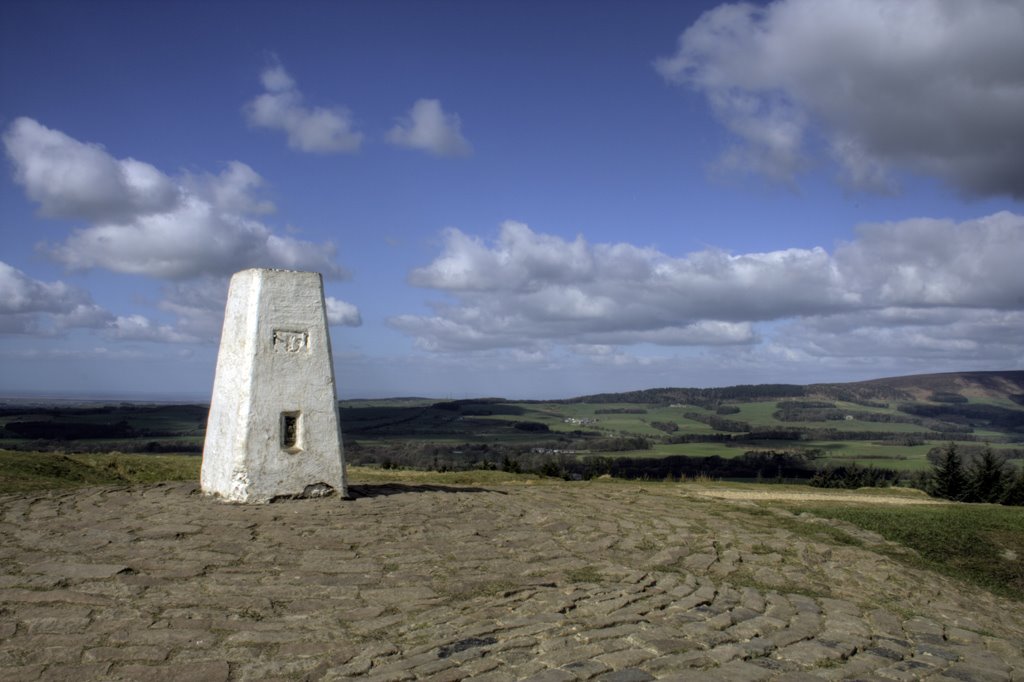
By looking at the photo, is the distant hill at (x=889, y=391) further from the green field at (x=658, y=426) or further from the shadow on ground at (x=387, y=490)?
the shadow on ground at (x=387, y=490)

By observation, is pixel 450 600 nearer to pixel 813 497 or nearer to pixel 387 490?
pixel 387 490

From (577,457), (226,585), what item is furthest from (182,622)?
(577,457)

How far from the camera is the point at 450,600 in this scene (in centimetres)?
697

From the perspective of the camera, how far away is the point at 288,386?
10.9 meters

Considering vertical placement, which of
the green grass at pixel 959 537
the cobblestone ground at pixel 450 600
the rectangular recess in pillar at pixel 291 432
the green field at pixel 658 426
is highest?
the rectangular recess in pillar at pixel 291 432

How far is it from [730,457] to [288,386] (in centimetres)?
5797

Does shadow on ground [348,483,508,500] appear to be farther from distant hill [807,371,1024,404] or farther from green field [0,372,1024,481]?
distant hill [807,371,1024,404]

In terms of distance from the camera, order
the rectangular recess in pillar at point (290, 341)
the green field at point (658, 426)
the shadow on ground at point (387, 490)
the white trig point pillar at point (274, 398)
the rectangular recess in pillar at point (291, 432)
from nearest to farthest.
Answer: the white trig point pillar at point (274, 398) → the rectangular recess in pillar at point (291, 432) → the rectangular recess in pillar at point (290, 341) → the shadow on ground at point (387, 490) → the green field at point (658, 426)

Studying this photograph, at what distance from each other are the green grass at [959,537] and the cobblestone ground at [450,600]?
72cm

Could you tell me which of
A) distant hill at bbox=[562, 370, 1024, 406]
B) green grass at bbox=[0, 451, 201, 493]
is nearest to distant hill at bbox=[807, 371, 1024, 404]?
distant hill at bbox=[562, 370, 1024, 406]

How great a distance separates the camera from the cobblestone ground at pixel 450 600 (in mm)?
5535

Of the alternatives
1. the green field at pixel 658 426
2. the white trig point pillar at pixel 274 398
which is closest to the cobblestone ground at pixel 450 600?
the white trig point pillar at pixel 274 398

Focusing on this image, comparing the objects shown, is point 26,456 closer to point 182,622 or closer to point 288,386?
point 288,386

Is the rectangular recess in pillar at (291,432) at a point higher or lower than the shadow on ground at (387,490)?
higher
